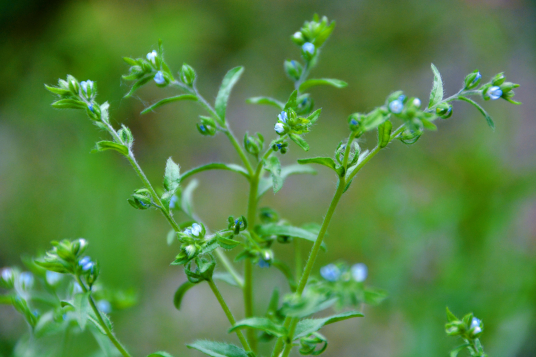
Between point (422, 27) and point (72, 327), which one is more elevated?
point (422, 27)

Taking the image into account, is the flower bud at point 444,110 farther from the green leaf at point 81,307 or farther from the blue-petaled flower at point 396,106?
the green leaf at point 81,307

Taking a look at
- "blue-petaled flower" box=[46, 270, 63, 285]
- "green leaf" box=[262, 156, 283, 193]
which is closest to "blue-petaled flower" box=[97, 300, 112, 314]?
"blue-petaled flower" box=[46, 270, 63, 285]

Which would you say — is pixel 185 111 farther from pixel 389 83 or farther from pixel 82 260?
pixel 82 260

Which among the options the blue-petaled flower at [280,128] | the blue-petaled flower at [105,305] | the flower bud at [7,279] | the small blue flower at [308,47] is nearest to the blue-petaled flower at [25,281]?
the flower bud at [7,279]

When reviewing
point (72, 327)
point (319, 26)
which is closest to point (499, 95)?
point (319, 26)

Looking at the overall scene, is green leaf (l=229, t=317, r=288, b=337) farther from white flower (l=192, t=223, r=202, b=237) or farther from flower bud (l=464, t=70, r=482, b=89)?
flower bud (l=464, t=70, r=482, b=89)

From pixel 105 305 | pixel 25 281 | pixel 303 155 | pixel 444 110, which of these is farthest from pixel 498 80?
pixel 303 155

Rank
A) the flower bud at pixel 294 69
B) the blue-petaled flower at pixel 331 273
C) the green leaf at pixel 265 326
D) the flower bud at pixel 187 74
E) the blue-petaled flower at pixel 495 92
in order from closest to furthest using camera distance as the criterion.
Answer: the blue-petaled flower at pixel 331 273, the green leaf at pixel 265 326, the blue-petaled flower at pixel 495 92, the flower bud at pixel 187 74, the flower bud at pixel 294 69
